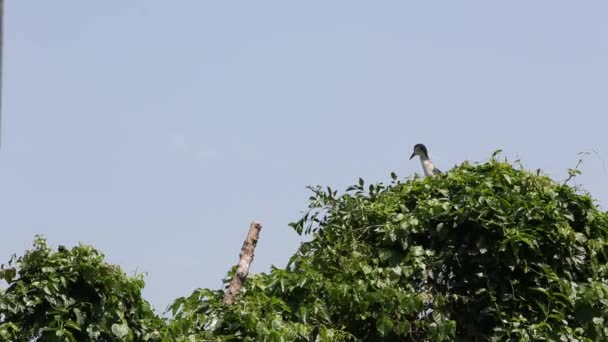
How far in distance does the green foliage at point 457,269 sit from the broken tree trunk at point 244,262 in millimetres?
98

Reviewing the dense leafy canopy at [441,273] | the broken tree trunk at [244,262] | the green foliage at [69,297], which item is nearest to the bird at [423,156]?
the dense leafy canopy at [441,273]

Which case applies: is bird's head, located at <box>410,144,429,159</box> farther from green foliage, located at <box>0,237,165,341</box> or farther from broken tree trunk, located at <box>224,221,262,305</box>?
green foliage, located at <box>0,237,165,341</box>

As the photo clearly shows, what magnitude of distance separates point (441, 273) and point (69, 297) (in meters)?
2.68

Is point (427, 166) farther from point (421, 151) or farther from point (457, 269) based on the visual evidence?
point (457, 269)

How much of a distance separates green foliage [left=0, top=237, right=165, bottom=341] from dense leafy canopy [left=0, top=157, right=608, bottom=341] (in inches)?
15.5

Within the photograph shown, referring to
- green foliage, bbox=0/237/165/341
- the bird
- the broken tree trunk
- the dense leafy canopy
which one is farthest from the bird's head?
green foliage, bbox=0/237/165/341

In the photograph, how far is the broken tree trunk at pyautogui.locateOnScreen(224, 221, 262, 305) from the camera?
589cm

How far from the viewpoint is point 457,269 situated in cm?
643

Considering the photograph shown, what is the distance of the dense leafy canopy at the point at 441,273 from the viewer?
5.75 m

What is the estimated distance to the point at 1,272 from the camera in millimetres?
4906

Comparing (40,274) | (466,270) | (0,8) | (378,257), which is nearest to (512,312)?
(466,270)

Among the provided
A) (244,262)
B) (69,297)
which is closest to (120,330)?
(69,297)

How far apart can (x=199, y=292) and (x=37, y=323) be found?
126 cm

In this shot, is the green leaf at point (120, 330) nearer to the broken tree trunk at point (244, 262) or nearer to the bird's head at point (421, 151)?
the broken tree trunk at point (244, 262)
